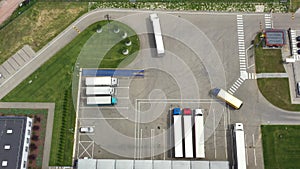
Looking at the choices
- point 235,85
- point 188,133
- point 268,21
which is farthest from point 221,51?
point 188,133

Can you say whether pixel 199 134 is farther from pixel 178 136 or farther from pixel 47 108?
pixel 47 108

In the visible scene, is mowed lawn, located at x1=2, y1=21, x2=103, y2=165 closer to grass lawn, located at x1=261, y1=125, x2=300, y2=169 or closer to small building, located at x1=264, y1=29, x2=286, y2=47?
grass lawn, located at x1=261, y1=125, x2=300, y2=169

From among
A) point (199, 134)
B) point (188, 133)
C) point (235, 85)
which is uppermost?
point (235, 85)

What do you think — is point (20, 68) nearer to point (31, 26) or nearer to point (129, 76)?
point (31, 26)

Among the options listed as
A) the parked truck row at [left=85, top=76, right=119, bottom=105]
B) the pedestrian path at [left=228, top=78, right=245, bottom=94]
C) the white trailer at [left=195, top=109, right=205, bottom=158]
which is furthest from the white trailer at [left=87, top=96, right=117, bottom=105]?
the pedestrian path at [left=228, top=78, right=245, bottom=94]

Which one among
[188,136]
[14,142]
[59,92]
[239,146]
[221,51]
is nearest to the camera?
[14,142]

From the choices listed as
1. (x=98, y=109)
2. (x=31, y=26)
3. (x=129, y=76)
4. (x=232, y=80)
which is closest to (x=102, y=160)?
(x=98, y=109)

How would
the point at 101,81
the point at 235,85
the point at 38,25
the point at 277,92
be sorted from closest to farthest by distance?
the point at 277,92
the point at 101,81
the point at 235,85
the point at 38,25
